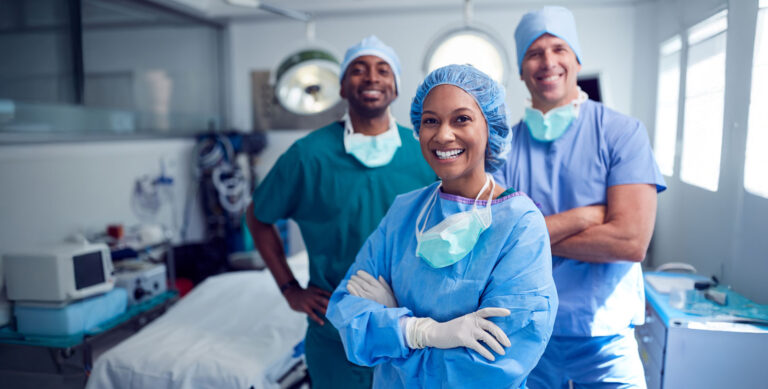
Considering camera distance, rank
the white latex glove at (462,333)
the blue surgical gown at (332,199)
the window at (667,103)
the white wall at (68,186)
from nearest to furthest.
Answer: the white latex glove at (462,333) → the blue surgical gown at (332,199) → the white wall at (68,186) → the window at (667,103)

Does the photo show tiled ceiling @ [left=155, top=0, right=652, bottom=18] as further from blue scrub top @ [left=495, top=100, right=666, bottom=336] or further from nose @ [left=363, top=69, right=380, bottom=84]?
blue scrub top @ [left=495, top=100, right=666, bottom=336]

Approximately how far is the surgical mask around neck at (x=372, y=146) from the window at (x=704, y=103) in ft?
5.36

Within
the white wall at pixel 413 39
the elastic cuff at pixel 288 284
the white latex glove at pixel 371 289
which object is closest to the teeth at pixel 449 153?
the white latex glove at pixel 371 289

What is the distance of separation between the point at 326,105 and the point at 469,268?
1.24m

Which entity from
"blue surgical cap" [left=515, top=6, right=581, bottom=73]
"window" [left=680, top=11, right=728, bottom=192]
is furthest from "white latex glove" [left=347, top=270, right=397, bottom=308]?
"window" [left=680, top=11, right=728, bottom=192]

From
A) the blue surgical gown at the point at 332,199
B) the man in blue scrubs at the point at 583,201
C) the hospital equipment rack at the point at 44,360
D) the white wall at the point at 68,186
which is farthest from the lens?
the white wall at the point at 68,186

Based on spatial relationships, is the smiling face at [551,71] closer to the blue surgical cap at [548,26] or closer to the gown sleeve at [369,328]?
the blue surgical cap at [548,26]

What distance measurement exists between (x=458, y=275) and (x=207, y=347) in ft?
4.68

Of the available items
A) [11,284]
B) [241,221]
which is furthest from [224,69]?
[11,284]

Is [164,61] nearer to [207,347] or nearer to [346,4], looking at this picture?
[346,4]

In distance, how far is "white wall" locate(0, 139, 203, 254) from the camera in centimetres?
278

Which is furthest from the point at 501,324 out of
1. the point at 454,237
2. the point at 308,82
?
the point at 308,82

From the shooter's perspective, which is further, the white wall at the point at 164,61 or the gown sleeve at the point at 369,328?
the white wall at the point at 164,61

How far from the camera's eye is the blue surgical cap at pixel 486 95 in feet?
3.75
